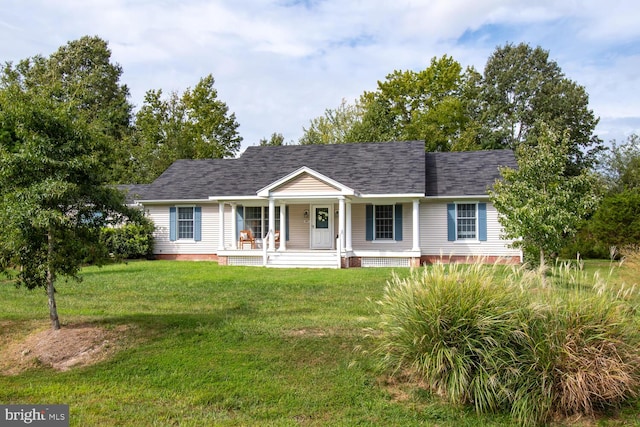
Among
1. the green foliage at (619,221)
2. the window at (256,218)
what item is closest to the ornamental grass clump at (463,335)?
the window at (256,218)

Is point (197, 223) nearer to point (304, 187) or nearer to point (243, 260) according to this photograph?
A: point (243, 260)

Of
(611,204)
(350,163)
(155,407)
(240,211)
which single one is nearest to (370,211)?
(350,163)

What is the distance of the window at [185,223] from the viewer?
22.0 meters

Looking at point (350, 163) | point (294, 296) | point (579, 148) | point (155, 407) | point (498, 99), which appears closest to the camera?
point (155, 407)

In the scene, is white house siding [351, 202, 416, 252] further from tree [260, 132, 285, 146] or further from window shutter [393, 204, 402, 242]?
tree [260, 132, 285, 146]

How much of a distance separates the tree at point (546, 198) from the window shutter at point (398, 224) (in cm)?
805

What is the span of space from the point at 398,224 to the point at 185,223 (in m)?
8.95

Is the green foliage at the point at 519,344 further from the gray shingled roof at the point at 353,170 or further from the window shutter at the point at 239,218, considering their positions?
the window shutter at the point at 239,218

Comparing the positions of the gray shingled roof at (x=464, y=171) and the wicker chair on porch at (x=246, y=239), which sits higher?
the gray shingled roof at (x=464, y=171)

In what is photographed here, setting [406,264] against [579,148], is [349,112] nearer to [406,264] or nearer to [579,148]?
[579,148]

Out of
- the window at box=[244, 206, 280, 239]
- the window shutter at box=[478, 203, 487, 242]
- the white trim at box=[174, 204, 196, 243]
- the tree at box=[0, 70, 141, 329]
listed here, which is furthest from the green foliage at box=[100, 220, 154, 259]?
the tree at box=[0, 70, 141, 329]

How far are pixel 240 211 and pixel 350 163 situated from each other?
16.2 feet

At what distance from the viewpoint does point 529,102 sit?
126ft

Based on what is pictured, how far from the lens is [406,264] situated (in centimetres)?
1852
